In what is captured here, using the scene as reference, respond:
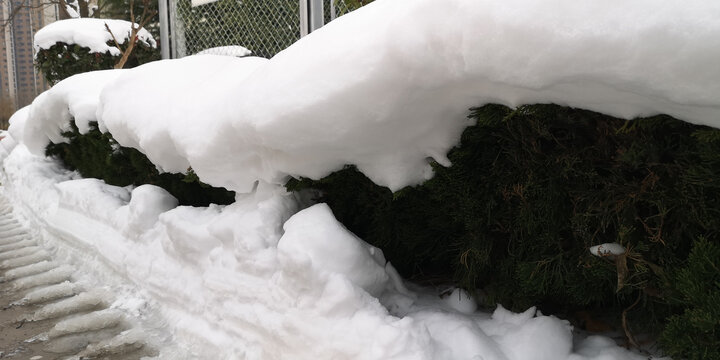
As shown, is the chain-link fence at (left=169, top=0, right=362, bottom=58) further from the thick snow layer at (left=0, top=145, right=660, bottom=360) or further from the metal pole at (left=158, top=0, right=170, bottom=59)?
the thick snow layer at (left=0, top=145, right=660, bottom=360)

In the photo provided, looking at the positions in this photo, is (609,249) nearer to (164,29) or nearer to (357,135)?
(357,135)

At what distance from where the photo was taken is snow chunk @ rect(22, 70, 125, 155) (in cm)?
402

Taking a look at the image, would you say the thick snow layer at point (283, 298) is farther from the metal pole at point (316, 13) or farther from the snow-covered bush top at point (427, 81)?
the metal pole at point (316, 13)

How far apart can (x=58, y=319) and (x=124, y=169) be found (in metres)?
1.44

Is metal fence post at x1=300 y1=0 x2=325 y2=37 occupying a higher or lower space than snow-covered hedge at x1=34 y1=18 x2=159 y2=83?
higher

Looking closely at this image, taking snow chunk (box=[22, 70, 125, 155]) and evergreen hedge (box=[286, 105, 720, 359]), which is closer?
evergreen hedge (box=[286, 105, 720, 359])

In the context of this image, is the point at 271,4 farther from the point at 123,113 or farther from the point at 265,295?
the point at 265,295

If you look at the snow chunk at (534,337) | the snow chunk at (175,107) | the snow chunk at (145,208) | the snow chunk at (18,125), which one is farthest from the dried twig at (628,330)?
the snow chunk at (18,125)

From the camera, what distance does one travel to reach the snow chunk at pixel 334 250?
1.93m

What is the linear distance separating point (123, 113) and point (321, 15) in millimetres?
2613

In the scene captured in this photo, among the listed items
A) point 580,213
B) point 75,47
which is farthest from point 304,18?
point 75,47

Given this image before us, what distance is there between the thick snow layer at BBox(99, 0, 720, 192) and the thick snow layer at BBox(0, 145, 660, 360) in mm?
262

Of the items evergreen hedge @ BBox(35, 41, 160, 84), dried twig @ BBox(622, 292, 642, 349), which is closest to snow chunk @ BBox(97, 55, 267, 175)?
dried twig @ BBox(622, 292, 642, 349)

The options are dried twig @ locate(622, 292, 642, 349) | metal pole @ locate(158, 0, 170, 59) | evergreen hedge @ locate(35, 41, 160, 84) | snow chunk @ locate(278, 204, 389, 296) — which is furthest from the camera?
evergreen hedge @ locate(35, 41, 160, 84)
